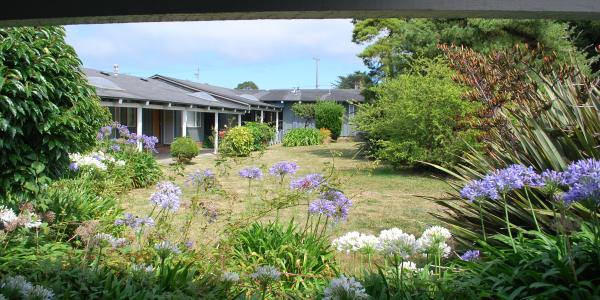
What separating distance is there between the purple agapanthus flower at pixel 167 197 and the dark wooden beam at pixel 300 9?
7.06 ft

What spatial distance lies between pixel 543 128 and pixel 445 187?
818 centimetres

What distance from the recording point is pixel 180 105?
2233 centimetres

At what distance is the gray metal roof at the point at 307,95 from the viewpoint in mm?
41562

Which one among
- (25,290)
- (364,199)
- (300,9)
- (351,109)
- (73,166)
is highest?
(351,109)

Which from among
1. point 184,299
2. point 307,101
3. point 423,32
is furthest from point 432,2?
point 307,101

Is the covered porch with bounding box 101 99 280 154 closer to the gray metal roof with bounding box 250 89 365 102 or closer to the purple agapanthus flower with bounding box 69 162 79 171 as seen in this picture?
the gray metal roof with bounding box 250 89 365 102

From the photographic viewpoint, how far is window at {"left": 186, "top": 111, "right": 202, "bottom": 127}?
27.8 metres

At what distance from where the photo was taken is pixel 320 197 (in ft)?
15.1

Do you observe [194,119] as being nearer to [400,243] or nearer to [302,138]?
[302,138]

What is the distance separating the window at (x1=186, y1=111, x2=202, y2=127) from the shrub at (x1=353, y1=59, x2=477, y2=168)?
1467 cm

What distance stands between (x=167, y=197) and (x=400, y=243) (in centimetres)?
190

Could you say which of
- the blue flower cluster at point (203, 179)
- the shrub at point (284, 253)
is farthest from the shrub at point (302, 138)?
the blue flower cluster at point (203, 179)

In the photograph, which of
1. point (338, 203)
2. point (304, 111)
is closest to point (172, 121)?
point (304, 111)

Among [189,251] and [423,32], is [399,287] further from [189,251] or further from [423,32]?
[423,32]
